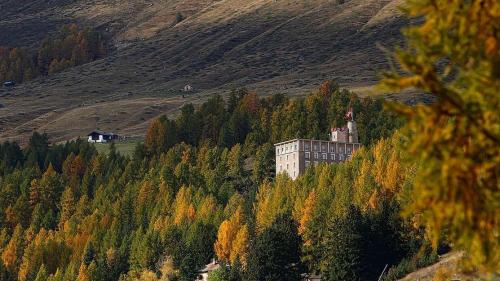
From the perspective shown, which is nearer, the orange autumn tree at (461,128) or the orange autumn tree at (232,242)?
the orange autumn tree at (461,128)

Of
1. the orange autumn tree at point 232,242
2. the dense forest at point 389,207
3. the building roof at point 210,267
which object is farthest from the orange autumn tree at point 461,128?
the building roof at point 210,267

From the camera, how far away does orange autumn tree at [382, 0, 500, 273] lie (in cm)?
1545

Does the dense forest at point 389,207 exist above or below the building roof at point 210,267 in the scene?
above

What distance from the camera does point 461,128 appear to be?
51.1 ft

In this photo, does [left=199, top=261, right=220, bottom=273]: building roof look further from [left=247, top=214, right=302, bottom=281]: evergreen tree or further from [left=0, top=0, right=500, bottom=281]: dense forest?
[left=247, top=214, right=302, bottom=281]: evergreen tree

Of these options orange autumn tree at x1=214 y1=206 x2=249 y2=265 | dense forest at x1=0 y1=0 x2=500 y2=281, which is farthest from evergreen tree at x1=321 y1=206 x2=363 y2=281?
orange autumn tree at x1=214 y1=206 x2=249 y2=265

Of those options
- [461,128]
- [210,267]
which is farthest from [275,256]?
[461,128]

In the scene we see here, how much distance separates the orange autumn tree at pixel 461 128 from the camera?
608 inches

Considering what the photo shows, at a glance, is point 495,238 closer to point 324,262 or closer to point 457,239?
point 457,239

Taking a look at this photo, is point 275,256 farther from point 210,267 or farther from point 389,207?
point 210,267

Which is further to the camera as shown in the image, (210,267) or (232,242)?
(210,267)

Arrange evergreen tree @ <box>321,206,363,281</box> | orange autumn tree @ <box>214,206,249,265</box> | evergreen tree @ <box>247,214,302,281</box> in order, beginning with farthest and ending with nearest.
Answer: orange autumn tree @ <box>214,206,249,265</box> → evergreen tree @ <box>247,214,302,281</box> → evergreen tree @ <box>321,206,363,281</box>

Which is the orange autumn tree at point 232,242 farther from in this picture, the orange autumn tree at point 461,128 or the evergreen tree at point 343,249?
the orange autumn tree at point 461,128

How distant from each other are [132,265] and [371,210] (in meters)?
38.1
